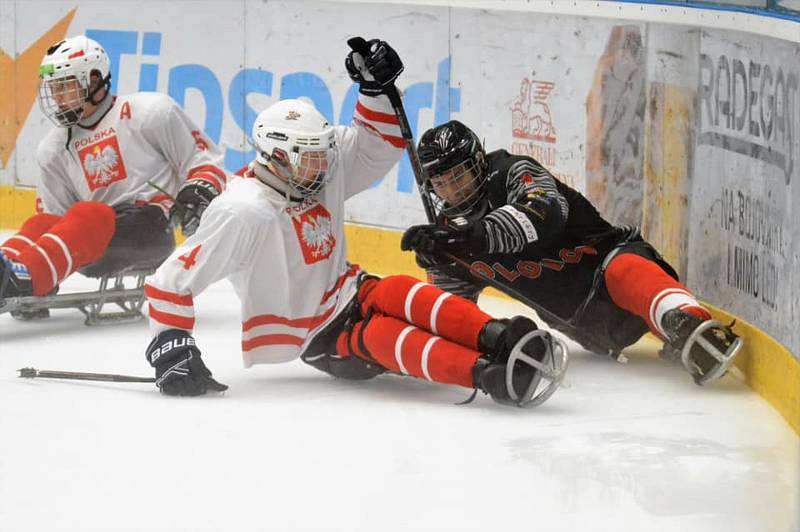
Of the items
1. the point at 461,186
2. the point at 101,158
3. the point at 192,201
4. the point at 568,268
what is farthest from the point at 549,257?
the point at 101,158

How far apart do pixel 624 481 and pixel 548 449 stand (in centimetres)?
33

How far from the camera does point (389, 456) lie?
151 inches

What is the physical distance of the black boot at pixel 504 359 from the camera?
408cm

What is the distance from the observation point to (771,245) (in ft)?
14.3

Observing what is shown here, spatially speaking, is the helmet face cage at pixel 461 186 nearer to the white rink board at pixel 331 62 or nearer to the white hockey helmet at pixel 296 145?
the white hockey helmet at pixel 296 145

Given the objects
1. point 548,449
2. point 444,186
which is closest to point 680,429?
point 548,449

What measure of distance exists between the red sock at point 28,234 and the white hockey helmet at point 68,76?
363mm

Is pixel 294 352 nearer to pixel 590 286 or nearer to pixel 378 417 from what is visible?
pixel 378 417

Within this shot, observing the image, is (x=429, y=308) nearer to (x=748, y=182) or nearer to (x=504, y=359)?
(x=504, y=359)

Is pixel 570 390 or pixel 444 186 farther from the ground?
pixel 444 186

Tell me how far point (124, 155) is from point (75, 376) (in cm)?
132

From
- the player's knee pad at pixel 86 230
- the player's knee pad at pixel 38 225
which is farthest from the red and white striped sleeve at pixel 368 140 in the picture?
the player's knee pad at pixel 38 225

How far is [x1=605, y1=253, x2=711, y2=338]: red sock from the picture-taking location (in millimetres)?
4504

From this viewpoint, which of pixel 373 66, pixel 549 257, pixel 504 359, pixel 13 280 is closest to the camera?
pixel 504 359
